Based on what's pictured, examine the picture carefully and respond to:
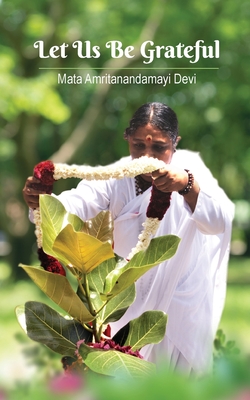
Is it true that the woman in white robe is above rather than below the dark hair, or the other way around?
below

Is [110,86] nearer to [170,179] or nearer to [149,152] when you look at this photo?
[149,152]

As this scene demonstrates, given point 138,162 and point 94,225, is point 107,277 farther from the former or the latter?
point 138,162

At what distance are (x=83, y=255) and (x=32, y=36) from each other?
28.6 feet

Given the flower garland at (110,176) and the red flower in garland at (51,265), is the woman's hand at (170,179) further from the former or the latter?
the red flower in garland at (51,265)

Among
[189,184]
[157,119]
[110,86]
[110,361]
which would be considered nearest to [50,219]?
[110,361]

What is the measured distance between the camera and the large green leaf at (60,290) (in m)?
1.64

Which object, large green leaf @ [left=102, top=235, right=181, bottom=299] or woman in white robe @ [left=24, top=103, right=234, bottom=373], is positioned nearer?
large green leaf @ [left=102, top=235, right=181, bottom=299]

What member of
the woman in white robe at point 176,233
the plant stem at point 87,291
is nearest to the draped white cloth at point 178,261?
the woman in white robe at point 176,233

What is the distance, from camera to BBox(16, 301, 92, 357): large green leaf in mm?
1690

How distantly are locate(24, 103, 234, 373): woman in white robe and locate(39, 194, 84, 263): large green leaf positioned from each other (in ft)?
1.10

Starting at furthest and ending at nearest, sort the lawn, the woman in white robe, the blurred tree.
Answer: the blurred tree < the lawn < the woman in white robe

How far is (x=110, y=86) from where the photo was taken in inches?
416

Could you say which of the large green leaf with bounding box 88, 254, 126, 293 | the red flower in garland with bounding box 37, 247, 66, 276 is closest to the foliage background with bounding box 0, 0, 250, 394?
the red flower in garland with bounding box 37, 247, 66, 276

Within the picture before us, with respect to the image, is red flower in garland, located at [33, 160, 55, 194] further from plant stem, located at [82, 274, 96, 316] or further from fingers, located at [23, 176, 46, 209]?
plant stem, located at [82, 274, 96, 316]
